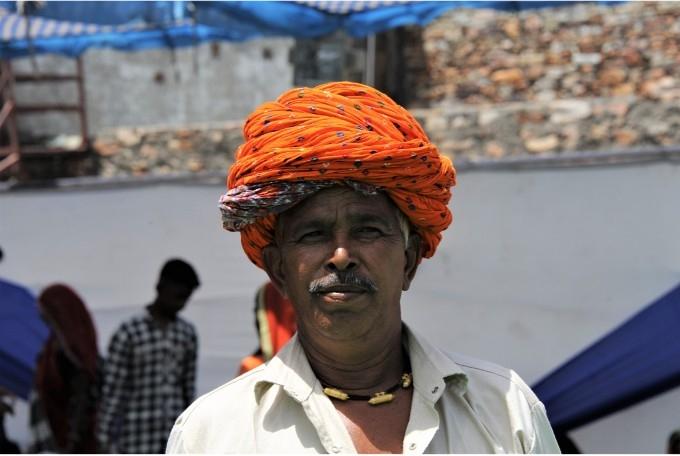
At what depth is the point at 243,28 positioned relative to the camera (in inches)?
177

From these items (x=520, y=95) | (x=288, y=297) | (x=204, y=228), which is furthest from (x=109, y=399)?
(x=520, y=95)

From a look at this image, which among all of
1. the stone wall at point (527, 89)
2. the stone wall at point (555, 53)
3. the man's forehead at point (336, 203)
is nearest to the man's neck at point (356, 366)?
the man's forehead at point (336, 203)

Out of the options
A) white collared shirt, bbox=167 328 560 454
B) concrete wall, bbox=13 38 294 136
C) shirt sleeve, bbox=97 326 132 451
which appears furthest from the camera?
concrete wall, bbox=13 38 294 136

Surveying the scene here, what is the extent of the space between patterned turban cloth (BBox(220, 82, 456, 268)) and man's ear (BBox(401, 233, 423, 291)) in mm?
22

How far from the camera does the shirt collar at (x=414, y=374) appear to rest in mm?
1704

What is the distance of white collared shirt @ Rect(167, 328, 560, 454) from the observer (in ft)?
5.42

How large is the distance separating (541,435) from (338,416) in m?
0.35

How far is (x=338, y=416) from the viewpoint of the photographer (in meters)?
1.71

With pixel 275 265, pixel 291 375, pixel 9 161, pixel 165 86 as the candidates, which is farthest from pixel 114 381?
pixel 165 86

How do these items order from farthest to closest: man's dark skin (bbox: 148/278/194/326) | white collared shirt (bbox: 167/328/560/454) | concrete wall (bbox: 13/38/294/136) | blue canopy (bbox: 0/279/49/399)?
concrete wall (bbox: 13/38/294/136) < blue canopy (bbox: 0/279/49/399) < man's dark skin (bbox: 148/278/194/326) < white collared shirt (bbox: 167/328/560/454)

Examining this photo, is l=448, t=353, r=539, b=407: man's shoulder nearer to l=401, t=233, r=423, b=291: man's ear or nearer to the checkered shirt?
l=401, t=233, r=423, b=291: man's ear

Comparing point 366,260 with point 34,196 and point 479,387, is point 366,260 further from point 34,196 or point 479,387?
point 34,196

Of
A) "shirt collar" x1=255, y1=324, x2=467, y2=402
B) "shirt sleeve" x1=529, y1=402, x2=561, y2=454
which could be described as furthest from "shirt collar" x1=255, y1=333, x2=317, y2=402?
"shirt sleeve" x1=529, y1=402, x2=561, y2=454

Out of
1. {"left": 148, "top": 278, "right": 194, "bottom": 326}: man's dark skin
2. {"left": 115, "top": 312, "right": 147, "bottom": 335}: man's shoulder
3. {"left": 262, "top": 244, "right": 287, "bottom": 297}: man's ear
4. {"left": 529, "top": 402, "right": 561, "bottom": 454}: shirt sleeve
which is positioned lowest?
{"left": 115, "top": 312, "right": 147, "bottom": 335}: man's shoulder
